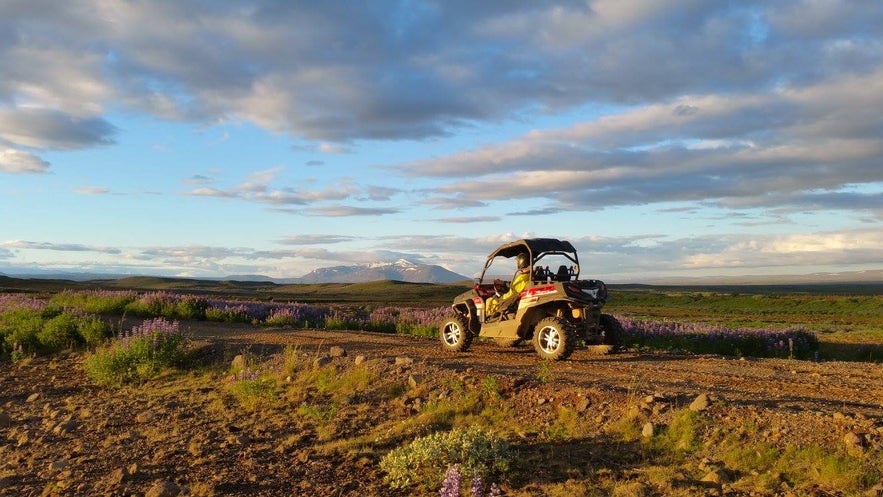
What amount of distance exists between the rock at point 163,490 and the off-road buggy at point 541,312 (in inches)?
277

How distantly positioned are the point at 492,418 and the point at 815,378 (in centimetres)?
560

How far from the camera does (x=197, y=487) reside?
267 inches

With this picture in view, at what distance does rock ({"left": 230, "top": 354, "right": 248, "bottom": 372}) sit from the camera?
11.8m

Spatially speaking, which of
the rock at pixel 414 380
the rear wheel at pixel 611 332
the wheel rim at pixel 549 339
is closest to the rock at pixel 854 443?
the rock at pixel 414 380

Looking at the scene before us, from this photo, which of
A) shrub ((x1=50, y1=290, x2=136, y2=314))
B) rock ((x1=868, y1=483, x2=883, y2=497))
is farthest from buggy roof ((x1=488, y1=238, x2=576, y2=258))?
shrub ((x1=50, y1=290, x2=136, y2=314))

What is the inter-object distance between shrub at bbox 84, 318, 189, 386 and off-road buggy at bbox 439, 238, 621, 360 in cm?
560

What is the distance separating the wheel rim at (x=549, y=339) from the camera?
471 inches

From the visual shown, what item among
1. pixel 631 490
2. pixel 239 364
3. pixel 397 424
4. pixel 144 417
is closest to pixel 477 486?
pixel 631 490

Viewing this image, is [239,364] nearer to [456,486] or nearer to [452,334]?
[452,334]

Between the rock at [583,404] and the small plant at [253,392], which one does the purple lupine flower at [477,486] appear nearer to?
the rock at [583,404]

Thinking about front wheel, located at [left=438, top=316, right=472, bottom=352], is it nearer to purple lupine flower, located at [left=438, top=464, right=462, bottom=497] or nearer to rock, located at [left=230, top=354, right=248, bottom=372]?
rock, located at [left=230, top=354, right=248, bottom=372]

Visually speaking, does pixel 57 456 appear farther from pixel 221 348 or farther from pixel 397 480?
pixel 221 348

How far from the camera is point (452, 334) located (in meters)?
14.3

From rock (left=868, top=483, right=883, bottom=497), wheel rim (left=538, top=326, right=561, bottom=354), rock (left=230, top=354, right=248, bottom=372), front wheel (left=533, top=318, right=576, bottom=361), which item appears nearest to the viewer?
rock (left=868, top=483, right=883, bottom=497)
